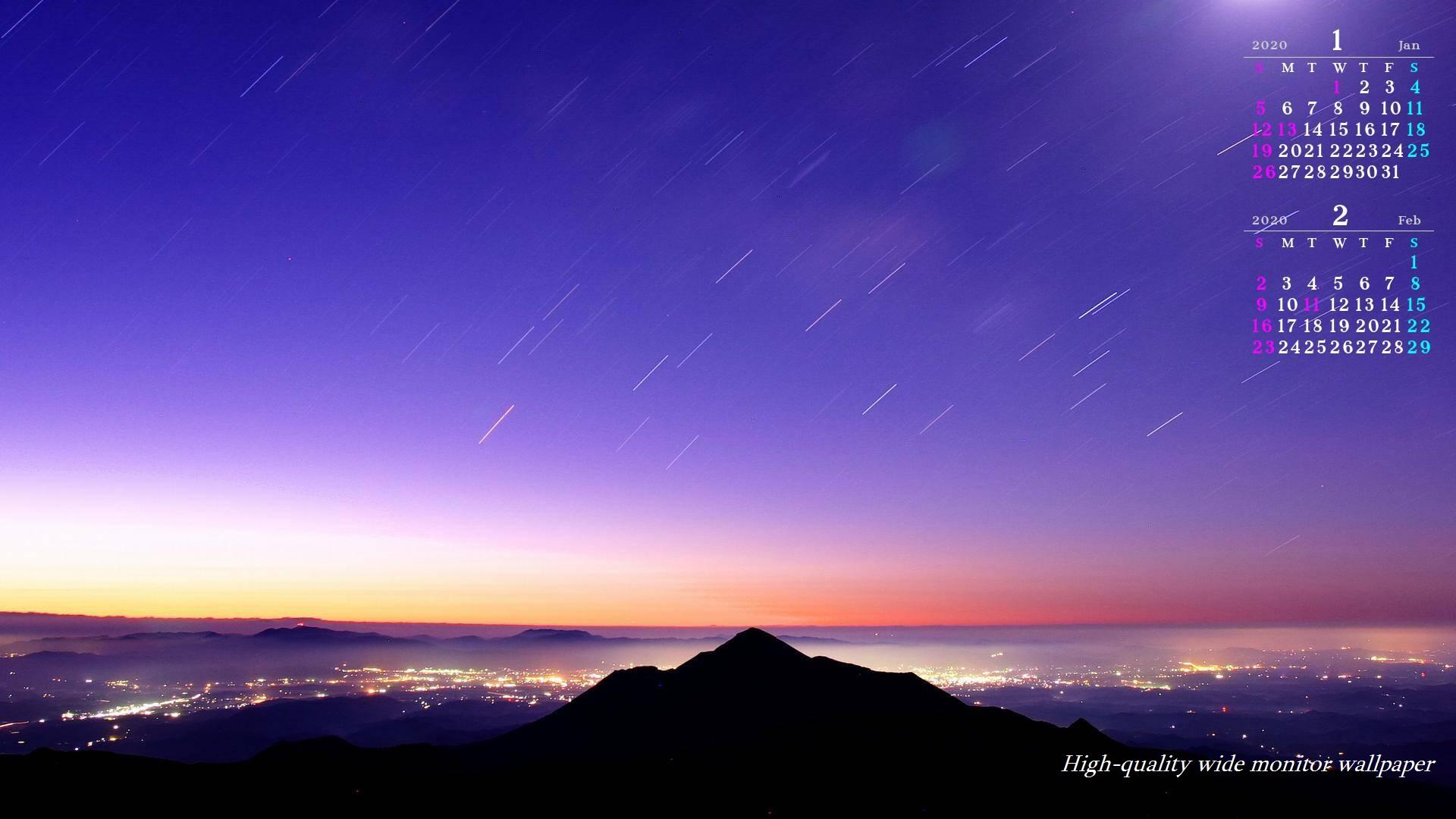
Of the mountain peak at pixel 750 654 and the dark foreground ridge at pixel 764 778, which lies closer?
the dark foreground ridge at pixel 764 778

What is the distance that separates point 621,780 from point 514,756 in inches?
1605

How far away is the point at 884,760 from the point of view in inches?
2724

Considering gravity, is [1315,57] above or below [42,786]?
above

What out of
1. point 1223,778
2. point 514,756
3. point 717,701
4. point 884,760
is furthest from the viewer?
point 717,701

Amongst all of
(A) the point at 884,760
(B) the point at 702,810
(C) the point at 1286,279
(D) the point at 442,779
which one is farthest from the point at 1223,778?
(D) the point at 442,779

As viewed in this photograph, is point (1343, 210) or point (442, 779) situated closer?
point (1343, 210)

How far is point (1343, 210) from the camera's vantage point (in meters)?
29.8

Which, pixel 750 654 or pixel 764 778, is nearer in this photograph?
pixel 764 778

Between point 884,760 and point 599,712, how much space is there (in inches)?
2205

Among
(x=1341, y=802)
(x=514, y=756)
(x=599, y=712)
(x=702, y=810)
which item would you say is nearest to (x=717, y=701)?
(x=599, y=712)

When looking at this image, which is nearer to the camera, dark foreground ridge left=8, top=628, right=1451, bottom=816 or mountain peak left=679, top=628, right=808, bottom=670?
dark foreground ridge left=8, top=628, right=1451, bottom=816

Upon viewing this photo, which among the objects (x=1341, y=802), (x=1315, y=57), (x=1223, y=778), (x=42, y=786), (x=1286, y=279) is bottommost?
(x=1341, y=802)

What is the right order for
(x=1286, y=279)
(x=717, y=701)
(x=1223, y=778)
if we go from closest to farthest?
1. (x=1286, y=279)
2. (x=1223, y=778)
3. (x=717, y=701)

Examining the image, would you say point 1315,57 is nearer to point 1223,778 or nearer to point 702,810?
point 702,810
